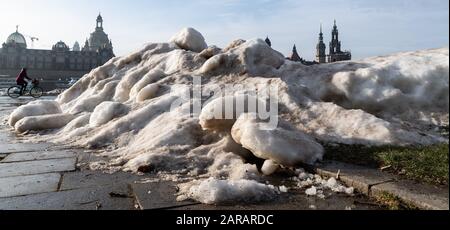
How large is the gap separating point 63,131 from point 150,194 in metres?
3.98

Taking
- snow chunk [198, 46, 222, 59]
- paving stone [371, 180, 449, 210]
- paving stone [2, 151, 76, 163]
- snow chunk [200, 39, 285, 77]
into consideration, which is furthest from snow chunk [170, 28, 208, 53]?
paving stone [371, 180, 449, 210]

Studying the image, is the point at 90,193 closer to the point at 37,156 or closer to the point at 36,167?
the point at 36,167

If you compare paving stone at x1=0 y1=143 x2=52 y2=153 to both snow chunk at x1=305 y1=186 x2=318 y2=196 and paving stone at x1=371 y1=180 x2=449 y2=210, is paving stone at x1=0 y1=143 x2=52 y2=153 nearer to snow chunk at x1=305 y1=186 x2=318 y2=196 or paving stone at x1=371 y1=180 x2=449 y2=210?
snow chunk at x1=305 y1=186 x2=318 y2=196

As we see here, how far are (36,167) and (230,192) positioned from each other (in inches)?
103

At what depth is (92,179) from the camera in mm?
3924

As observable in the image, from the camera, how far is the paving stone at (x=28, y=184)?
356 cm

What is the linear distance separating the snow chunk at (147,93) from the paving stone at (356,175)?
387cm

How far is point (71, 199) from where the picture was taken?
330cm

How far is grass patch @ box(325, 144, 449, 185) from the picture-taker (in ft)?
10.9

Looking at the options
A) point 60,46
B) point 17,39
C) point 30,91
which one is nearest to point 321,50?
point 60,46

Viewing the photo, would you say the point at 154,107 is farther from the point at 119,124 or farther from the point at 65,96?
the point at 65,96
